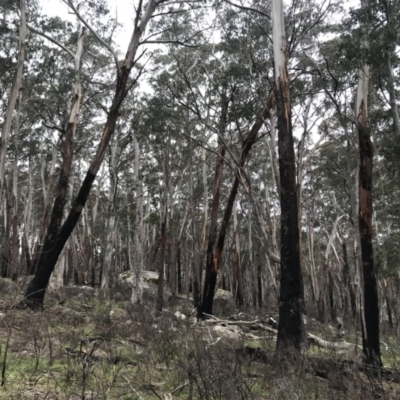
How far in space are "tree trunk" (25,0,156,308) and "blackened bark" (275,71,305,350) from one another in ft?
12.8

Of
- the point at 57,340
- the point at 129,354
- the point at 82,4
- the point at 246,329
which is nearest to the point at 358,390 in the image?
the point at 129,354

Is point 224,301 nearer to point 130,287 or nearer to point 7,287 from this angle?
point 130,287

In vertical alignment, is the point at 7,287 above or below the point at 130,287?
above

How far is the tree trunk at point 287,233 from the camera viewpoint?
20.4 ft

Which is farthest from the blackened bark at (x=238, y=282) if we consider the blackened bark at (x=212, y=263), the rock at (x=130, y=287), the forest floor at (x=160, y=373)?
the forest floor at (x=160, y=373)

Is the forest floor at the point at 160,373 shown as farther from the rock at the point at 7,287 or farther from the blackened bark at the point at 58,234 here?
the rock at the point at 7,287

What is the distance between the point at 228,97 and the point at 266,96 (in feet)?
4.12

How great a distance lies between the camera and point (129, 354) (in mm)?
5246

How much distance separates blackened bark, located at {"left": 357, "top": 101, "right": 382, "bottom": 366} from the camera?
6.80 metres

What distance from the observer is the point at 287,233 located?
22.1 ft

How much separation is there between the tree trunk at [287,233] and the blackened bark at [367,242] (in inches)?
45.0

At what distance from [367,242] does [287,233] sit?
1582 millimetres

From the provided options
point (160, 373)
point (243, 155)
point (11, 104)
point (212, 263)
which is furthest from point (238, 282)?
point (160, 373)

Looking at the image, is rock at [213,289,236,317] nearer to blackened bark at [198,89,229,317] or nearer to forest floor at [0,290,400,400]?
blackened bark at [198,89,229,317]
